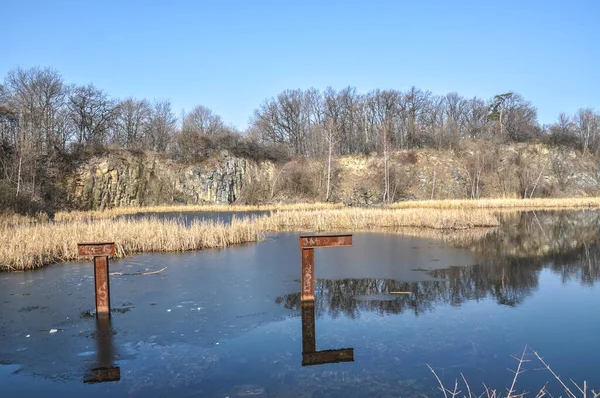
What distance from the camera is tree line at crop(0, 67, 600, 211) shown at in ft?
133

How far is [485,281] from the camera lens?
35.0 ft

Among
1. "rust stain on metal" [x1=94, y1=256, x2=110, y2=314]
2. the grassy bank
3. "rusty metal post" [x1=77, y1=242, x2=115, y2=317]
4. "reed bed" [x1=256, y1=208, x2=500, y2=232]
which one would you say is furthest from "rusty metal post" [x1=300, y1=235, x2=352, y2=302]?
"reed bed" [x1=256, y1=208, x2=500, y2=232]

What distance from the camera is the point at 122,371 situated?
18.4 ft

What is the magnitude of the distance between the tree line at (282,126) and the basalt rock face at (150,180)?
1.69 meters

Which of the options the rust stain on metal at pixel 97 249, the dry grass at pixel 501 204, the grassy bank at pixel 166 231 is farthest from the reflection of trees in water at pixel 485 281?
the dry grass at pixel 501 204

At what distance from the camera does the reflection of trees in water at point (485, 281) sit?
28.7ft

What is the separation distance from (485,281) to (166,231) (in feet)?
35.1


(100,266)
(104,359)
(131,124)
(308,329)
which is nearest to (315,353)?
(308,329)

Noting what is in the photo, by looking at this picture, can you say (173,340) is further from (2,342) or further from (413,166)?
(413,166)

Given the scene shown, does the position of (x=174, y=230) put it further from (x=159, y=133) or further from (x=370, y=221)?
(x=159, y=133)

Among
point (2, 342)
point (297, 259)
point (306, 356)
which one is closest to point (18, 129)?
point (297, 259)

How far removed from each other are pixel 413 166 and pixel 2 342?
150ft

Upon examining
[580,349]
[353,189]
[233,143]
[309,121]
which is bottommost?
[580,349]

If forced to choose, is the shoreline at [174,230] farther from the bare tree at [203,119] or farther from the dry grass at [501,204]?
the bare tree at [203,119]
